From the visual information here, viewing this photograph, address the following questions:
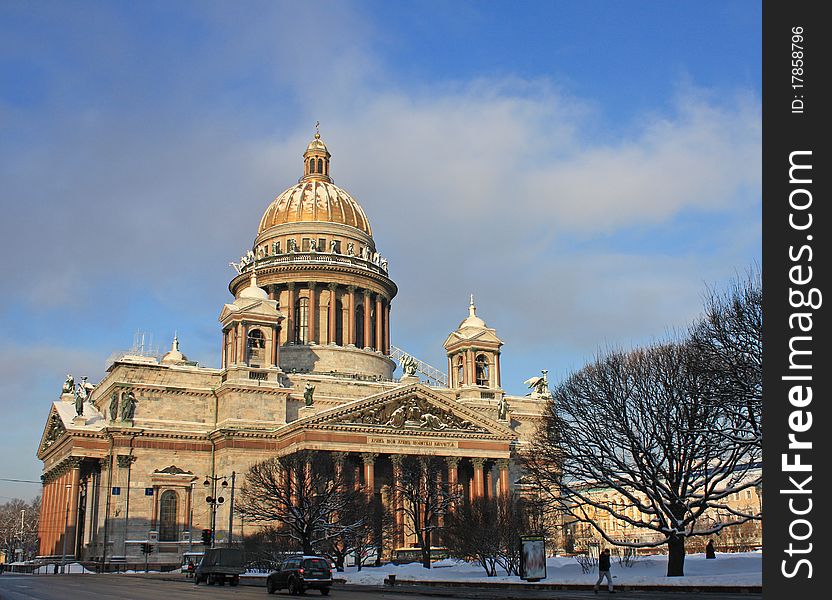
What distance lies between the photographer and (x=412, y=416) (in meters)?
76.8

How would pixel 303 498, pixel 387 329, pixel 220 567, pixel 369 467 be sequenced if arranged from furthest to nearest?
pixel 387 329 → pixel 369 467 → pixel 303 498 → pixel 220 567

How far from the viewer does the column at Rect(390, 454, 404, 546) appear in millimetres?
70250

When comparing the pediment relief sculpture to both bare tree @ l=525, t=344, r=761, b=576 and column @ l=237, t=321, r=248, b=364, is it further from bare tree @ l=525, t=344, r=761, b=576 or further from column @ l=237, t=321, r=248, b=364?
bare tree @ l=525, t=344, r=761, b=576

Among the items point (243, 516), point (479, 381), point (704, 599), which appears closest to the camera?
point (704, 599)

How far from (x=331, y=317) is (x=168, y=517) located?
26.2 m

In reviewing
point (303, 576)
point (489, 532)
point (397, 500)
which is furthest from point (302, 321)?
point (303, 576)

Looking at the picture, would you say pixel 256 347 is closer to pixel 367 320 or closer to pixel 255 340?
pixel 255 340

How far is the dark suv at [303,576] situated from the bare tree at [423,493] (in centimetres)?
2263

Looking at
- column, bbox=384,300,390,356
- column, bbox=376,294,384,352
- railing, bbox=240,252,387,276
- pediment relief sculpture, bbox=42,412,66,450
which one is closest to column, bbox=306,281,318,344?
railing, bbox=240,252,387,276
